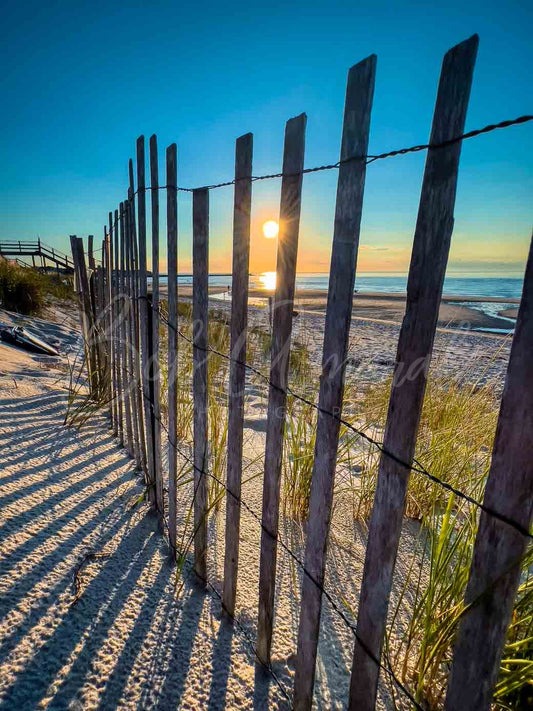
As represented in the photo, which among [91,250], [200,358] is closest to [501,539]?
[200,358]

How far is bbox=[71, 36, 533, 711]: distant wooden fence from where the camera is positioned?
0.67m

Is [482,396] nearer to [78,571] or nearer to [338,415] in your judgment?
[338,415]

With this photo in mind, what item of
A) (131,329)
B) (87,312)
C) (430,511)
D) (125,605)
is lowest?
(125,605)

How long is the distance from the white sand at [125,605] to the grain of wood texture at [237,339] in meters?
0.22

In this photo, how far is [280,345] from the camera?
1.12 metres

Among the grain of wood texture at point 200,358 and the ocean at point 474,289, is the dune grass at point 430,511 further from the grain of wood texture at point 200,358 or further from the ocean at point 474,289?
the ocean at point 474,289

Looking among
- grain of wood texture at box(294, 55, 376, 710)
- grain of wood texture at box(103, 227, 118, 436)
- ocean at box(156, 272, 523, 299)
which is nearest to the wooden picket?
grain of wood texture at box(103, 227, 118, 436)

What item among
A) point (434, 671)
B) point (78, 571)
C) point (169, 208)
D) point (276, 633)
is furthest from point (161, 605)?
point (169, 208)

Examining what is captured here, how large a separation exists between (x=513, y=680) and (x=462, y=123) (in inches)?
57.8

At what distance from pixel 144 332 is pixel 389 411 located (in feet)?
5.67

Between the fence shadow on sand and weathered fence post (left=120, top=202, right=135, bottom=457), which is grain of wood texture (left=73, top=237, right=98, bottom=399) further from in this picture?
the fence shadow on sand

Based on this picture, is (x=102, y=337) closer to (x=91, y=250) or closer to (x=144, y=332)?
(x=91, y=250)

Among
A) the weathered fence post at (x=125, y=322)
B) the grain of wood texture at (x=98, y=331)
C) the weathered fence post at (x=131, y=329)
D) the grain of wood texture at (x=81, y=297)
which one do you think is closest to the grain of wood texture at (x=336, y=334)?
the weathered fence post at (x=131, y=329)

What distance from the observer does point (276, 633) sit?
1.51 metres
